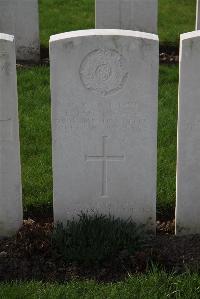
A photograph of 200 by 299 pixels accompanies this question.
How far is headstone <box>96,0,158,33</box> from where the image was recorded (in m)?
10.0

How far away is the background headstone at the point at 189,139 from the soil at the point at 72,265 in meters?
0.22

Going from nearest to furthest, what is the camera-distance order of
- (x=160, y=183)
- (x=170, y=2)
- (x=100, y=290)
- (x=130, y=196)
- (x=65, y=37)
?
(x=100, y=290), (x=65, y=37), (x=130, y=196), (x=160, y=183), (x=170, y=2)

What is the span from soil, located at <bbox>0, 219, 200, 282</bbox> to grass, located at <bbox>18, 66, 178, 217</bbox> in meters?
0.69

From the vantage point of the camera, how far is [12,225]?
17.6 feet

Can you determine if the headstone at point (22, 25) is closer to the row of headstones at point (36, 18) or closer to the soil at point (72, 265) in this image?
the row of headstones at point (36, 18)

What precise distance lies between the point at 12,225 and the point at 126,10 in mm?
5546

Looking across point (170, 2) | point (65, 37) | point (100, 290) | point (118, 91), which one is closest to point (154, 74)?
point (118, 91)

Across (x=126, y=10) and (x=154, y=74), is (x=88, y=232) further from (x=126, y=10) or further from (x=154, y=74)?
(x=126, y=10)

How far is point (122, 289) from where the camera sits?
4598 mm

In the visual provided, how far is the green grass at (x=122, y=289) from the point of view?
4512 millimetres

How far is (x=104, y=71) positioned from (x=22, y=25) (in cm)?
513

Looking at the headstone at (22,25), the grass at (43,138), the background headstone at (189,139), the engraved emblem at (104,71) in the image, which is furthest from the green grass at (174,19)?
the engraved emblem at (104,71)

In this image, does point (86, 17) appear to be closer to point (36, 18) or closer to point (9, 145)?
point (36, 18)

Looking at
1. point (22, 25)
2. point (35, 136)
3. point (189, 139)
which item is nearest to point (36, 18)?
point (22, 25)
